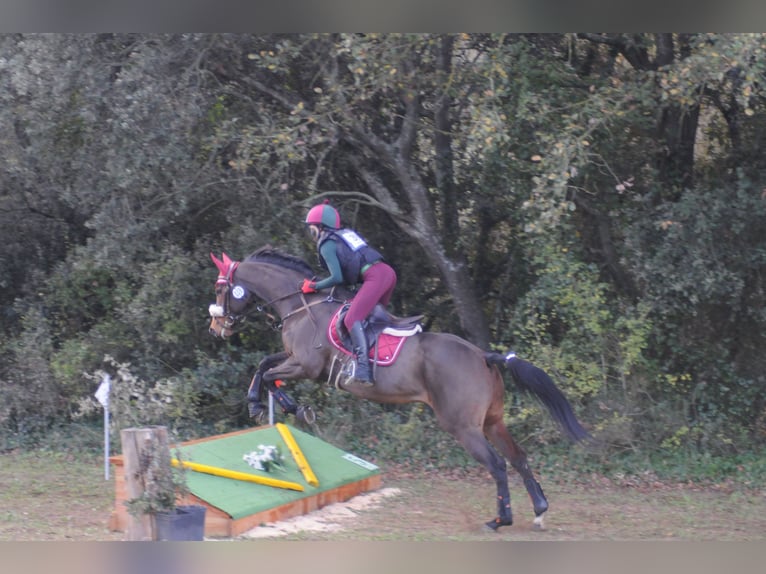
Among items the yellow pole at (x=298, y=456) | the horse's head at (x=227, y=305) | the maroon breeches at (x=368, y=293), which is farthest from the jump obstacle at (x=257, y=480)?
the maroon breeches at (x=368, y=293)

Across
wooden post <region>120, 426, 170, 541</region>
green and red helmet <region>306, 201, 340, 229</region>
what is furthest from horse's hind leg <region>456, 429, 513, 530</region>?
wooden post <region>120, 426, 170, 541</region>

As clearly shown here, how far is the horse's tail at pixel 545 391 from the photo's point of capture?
791cm

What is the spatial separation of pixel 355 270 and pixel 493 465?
2.15 metres

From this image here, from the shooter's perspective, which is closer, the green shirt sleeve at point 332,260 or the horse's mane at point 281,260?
the green shirt sleeve at point 332,260

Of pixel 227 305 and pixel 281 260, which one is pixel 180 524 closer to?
pixel 227 305

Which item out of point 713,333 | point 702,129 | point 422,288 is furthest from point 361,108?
point 713,333

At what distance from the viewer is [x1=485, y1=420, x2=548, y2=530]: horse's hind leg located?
7926 millimetres

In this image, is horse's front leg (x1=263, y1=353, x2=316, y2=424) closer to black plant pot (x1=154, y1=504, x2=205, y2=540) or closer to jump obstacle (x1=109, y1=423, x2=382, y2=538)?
jump obstacle (x1=109, y1=423, x2=382, y2=538)

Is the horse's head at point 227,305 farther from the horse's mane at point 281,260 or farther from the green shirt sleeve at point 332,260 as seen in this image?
the green shirt sleeve at point 332,260

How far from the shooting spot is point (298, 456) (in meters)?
8.57

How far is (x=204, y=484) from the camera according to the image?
752 cm

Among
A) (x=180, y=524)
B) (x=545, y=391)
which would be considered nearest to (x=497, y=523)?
(x=545, y=391)

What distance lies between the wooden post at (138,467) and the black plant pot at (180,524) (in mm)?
79

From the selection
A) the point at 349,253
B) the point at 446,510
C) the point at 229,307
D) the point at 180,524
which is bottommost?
the point at 446,510
